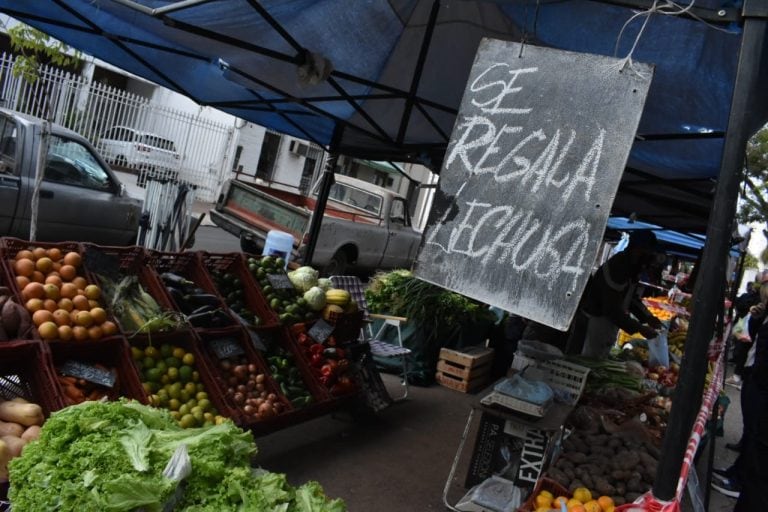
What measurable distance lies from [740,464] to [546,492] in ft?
12.3

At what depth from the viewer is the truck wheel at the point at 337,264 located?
11.8 m

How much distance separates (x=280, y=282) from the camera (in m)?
5.20

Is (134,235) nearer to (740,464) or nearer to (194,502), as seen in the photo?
(194,502)

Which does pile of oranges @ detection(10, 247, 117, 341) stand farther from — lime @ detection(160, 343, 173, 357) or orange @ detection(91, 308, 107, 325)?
lime @ detection(160, 343, 173, 357)

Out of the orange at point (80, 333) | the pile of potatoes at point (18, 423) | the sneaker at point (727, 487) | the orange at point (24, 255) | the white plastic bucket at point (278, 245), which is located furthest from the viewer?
the white plastic bucket at point (278, 245)

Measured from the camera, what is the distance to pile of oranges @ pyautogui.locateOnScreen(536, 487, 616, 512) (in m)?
3.24

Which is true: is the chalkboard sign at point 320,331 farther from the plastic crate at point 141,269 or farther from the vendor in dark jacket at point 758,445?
the vendor in dark jacket at point 758,445

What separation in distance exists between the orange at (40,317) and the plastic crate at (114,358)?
18 cm

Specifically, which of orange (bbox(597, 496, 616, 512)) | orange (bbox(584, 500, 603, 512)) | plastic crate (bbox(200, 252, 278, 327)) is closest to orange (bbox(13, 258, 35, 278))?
plastic crate (bbox(200, 252, 278, 327))

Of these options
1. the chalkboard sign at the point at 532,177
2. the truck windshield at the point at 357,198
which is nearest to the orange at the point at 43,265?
the chalkboard sign at the point at 532,177

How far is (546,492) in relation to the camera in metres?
3.43

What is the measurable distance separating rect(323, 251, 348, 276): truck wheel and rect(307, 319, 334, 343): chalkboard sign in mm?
6482

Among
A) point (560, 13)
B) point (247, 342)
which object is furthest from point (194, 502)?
point (560, 13)

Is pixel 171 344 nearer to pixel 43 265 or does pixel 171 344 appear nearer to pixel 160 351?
pixel 160 351
